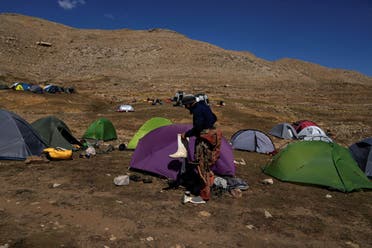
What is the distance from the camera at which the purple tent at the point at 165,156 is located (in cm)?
909

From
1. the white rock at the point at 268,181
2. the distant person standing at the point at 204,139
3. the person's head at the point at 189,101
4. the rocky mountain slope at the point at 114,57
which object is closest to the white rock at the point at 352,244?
the distant person standing at the point at 204,139

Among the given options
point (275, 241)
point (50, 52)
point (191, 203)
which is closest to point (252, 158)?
point (191, 203)

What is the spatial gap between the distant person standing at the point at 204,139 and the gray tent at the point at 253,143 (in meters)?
7.52

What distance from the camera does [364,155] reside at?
11.3 meters

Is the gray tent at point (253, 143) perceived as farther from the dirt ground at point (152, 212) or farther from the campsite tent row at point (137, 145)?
the campsite tent row at point (137, 145)

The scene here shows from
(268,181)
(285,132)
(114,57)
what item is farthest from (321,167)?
(114,57)

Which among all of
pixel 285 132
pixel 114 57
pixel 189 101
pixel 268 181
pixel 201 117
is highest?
pixel 114 57

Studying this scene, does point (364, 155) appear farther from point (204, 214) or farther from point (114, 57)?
point (114, 57)

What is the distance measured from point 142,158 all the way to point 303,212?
4.81m

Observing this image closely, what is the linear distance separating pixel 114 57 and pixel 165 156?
197 feet

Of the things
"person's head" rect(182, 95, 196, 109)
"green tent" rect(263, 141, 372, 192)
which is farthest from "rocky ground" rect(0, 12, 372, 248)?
"person's head" rect(182, 95, 196, 109)

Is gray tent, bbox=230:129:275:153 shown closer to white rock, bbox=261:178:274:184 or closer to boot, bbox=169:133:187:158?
white rock, bbox=261:178:274:184

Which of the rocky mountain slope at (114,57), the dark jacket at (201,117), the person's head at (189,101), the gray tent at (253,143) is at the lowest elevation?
the gray tent at (253,143)

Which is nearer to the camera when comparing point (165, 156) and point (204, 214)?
point (204, 214)
